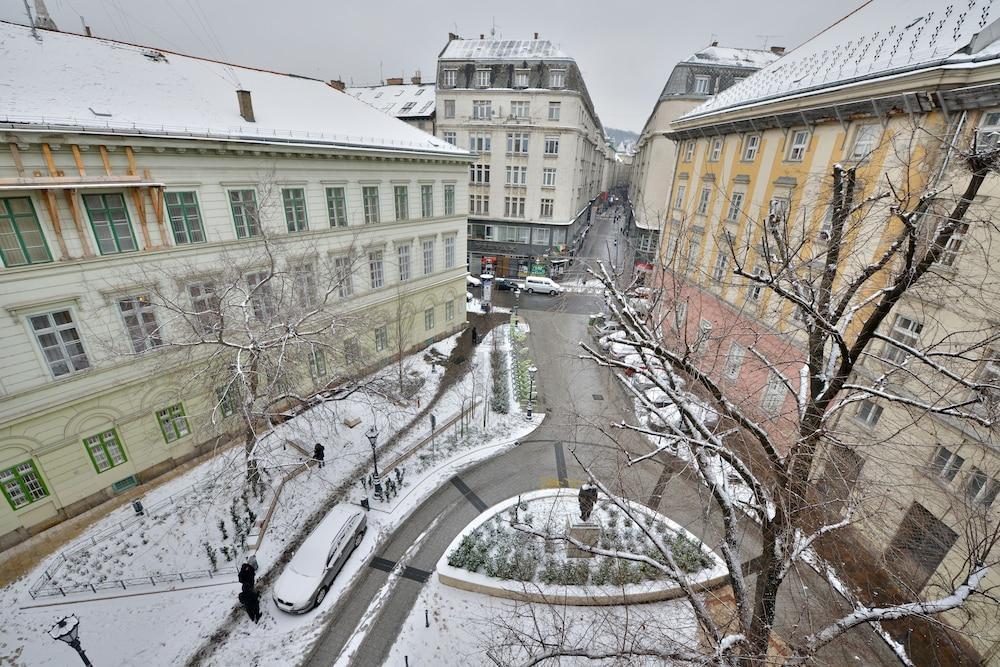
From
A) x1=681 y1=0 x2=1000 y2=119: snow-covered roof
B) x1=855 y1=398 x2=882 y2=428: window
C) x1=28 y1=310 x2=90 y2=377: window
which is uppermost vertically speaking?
x1=681 y1=0 x2=1000 y2=119: snow-covered roof

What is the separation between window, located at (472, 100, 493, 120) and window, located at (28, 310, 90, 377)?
29.0 metres

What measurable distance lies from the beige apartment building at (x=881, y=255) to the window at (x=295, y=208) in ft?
46.2

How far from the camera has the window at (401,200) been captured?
65.1ft

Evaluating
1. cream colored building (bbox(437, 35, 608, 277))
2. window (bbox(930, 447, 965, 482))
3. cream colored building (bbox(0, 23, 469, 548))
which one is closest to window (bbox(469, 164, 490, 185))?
cream colored building (bbox(437, 35, 608, 277))

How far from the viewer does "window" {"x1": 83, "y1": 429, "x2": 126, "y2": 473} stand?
1266 cm

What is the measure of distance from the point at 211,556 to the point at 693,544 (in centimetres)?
1380

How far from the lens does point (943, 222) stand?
19.8ft

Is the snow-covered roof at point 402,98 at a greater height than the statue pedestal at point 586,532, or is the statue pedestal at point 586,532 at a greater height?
the snow-covered roof at point 402,98

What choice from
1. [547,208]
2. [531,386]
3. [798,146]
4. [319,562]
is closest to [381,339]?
[531,386]

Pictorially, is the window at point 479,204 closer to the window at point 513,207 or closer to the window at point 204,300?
the window at point 513,207

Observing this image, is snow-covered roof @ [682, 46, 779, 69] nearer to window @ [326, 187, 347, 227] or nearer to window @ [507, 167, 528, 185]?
window @ [507, 167, 528, 185]

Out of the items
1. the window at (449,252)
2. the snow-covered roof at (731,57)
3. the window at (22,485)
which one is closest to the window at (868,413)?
the window at (449,252)

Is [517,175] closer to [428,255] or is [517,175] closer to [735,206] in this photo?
[428,255]

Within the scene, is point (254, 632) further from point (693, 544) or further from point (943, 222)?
point (943, 222)
